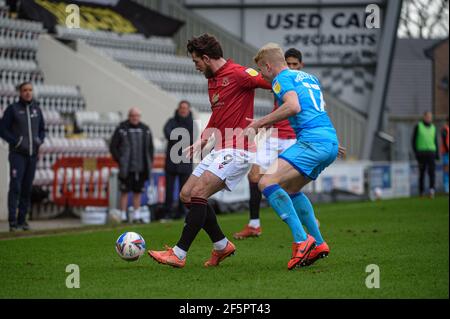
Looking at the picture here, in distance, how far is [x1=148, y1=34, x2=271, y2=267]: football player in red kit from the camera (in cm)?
912

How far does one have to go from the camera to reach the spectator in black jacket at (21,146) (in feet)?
47.4

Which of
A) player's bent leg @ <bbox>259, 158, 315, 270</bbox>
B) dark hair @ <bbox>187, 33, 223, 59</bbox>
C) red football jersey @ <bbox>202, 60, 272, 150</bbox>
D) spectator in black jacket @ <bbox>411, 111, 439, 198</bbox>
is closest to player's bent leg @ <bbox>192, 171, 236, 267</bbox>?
red football jersey @ <bbox>202, 60, 272, 150</bbox>

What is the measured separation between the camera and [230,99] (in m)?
9.34

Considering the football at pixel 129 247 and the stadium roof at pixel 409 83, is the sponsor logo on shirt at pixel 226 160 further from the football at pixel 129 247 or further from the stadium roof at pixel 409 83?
the stadium roof at pixel 409 83

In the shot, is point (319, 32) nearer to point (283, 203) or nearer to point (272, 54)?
point (272, 54)

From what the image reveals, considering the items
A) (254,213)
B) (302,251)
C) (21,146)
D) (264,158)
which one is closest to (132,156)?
(21,146)

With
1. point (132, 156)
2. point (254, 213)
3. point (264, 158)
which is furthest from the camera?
point (132, 156)

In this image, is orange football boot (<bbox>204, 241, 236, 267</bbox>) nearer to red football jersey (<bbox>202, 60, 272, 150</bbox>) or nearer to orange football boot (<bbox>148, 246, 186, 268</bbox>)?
orange football boot (<bbox>148, 246, 186, 268</bbox>)

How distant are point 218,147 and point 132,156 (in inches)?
313

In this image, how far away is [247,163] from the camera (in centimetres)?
931

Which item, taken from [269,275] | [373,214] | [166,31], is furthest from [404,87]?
[269,275]

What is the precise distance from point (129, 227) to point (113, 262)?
5.91 metres

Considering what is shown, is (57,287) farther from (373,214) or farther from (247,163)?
(373,214)

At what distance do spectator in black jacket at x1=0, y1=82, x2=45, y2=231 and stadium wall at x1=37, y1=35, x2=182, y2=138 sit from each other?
8875mm
